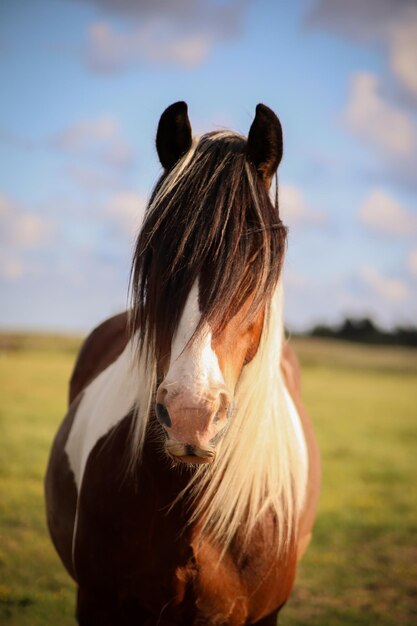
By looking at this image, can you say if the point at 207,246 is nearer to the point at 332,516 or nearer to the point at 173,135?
the point at 173,135

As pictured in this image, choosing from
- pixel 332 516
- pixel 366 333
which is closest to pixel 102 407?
pixel 332 516

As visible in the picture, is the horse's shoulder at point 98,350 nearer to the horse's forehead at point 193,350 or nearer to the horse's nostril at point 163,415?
the horse's forehead at point 193,350

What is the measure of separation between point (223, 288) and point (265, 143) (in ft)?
2.12

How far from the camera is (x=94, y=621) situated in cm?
269

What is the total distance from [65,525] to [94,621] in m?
0.64

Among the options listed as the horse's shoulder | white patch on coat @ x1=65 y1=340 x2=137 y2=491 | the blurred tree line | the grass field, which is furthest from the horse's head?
the blurred tree line

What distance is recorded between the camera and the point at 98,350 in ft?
14.3

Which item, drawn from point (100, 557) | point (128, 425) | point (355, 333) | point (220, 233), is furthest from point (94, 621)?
point (355, 333)

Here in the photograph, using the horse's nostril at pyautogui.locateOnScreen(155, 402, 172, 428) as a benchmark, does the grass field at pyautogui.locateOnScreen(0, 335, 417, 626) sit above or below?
below

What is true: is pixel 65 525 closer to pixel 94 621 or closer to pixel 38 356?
pixel 94 621

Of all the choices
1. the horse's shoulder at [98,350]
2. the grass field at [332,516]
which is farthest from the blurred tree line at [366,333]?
the horse's shoulder at [98,350]

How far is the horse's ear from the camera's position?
2.28 meters

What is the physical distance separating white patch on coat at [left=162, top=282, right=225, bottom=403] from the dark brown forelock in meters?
0.04

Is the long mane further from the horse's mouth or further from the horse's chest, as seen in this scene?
the horse's mouth
